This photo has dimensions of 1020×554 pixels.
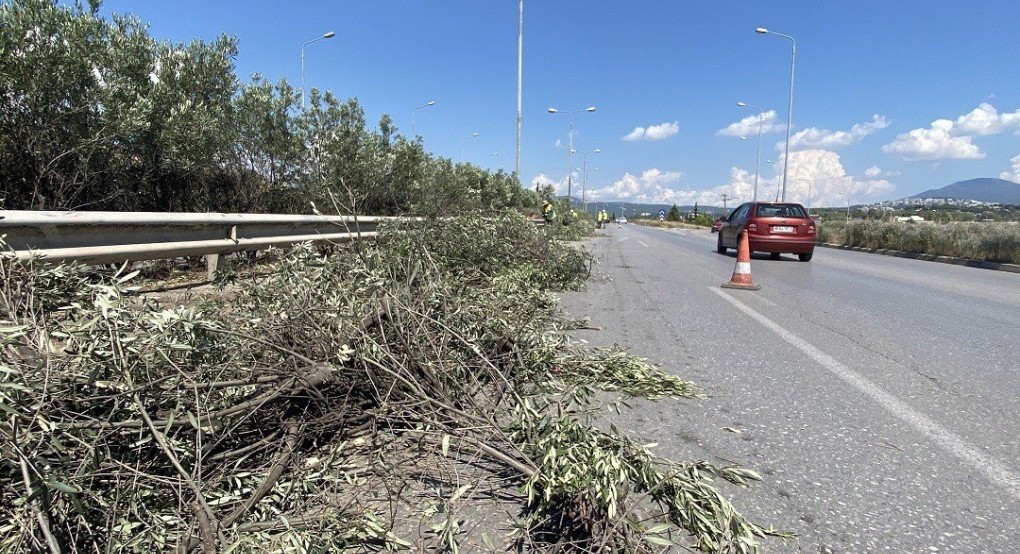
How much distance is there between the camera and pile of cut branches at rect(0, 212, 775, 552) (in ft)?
6.37

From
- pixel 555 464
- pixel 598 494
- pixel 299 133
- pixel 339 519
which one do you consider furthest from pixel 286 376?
pixel 299 133

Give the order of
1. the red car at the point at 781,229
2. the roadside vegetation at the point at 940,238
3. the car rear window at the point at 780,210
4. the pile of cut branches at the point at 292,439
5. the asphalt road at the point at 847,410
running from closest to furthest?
1. the pile of cut branches at the point at 292,439
2. the asphalt road at the point at 847,410
3. the red car at the point at 781,229
4. the car rear window at the point at 780,210
5. the roadside vegetation at the point at 940,238

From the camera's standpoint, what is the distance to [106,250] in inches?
182

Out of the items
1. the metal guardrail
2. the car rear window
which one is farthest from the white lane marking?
the car rear window

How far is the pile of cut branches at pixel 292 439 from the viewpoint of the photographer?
1942 millimetres

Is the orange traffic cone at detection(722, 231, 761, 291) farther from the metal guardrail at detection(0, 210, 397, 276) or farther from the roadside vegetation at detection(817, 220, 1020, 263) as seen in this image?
the roadside vegetation at detection(817, 220, 1020, 263)

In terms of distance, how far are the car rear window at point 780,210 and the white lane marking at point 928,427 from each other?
11.4 metres

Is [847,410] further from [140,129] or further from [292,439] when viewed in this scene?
[140,129]

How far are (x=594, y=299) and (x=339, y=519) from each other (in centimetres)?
613

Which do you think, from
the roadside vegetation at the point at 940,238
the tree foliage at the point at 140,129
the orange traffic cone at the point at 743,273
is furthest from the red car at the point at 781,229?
the tree foliage at the point at 140,129

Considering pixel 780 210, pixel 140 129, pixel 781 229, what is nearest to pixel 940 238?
pixel 780 210

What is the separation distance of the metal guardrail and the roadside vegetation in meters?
18.5

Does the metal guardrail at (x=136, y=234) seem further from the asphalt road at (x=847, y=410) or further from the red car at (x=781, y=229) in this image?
the red car at (x=781, y=229)

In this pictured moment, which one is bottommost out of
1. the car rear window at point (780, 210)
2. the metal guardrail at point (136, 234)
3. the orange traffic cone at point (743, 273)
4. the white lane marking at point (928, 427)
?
the white lane marking at point (928, 427)
